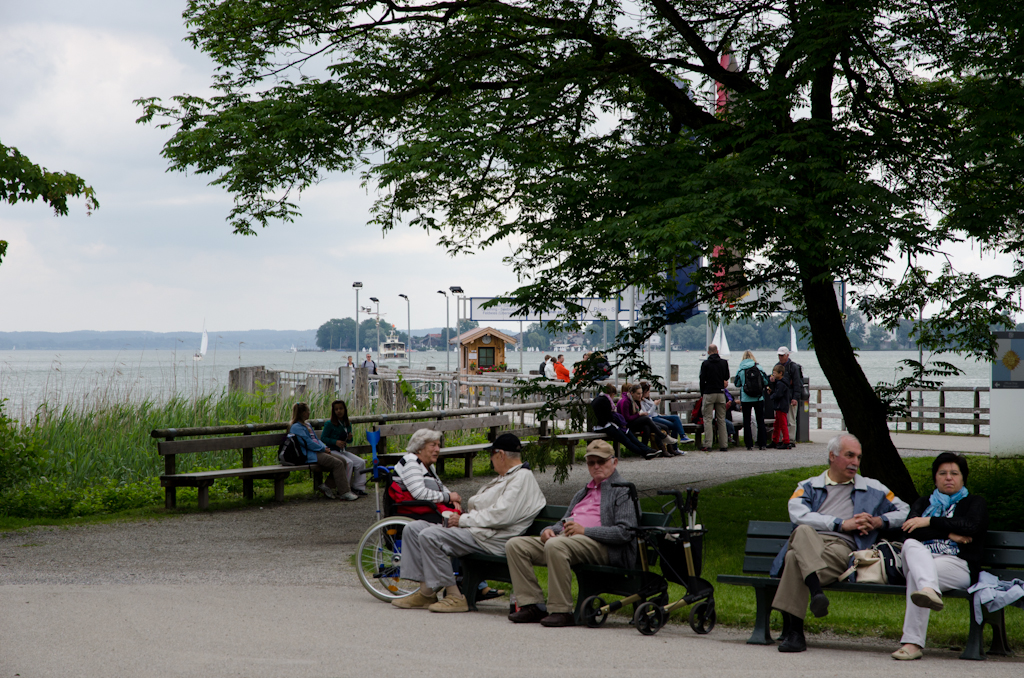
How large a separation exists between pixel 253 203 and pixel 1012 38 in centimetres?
838

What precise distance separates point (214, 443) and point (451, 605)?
18.5ft

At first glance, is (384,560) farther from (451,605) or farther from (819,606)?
(819,606)

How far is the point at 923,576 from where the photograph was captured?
208 inches

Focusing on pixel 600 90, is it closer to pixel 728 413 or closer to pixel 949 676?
pixel 949 676

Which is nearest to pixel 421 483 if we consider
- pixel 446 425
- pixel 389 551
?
pixel 389 551

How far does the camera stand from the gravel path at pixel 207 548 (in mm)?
7793

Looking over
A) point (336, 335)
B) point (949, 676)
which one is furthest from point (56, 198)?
point (336, 335)

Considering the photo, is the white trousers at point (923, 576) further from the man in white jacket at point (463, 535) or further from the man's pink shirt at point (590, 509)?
the man in white jacket at point (463, 535)

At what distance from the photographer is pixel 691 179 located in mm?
8273

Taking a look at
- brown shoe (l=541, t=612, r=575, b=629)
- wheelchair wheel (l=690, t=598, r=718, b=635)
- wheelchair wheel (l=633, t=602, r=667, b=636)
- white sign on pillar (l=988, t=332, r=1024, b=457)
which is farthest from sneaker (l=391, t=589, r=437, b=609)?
white sign on pillar (l=988, t=332, r=1024, b=457)

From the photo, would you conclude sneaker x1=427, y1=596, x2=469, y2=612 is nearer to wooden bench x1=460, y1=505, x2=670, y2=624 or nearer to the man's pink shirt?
wooden bench x1=460, y1=505, x2=670, y2=624

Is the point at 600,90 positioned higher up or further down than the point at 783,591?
higher up

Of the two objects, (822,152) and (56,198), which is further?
(56,198)

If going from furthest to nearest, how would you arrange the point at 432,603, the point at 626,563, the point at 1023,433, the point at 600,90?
the point at 1023,433
the point at 600,90
the point at 432,603
the point at 626,563
